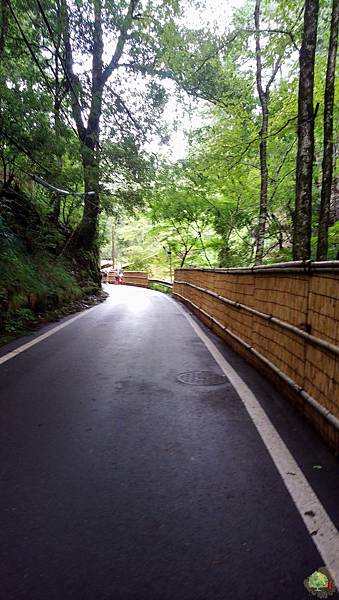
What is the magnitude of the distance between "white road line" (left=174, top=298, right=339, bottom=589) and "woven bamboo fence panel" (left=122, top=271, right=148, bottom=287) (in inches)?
1217

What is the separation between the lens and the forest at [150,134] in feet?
27.8

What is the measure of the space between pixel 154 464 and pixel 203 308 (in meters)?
8.93

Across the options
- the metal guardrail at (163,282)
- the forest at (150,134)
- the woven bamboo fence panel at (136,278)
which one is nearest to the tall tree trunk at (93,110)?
the forest at (150,134)

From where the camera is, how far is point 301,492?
2.57 metres

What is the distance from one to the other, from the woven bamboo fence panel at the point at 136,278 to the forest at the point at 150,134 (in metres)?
13.5

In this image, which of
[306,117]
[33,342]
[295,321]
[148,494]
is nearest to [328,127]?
[306,117]

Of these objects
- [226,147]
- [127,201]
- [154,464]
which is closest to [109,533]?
[154,464]

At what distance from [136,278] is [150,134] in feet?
73.2

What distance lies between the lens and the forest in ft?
27.8

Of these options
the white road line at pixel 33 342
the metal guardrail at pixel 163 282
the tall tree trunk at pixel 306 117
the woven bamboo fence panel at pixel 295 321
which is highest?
the tall tree trunk at pixel 306 117

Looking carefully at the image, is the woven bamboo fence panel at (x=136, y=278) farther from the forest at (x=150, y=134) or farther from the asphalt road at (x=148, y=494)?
the asphalt road at (x=148, y=494)

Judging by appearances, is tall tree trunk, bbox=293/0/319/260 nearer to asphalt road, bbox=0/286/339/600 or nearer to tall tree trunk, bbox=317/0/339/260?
tall tree trunk, bbox=317/0/339/260

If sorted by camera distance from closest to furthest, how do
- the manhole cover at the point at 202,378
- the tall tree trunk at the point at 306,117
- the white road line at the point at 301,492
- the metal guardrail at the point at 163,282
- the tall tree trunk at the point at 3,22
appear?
1. the white road line at the point at 301,492
2. the manhole cover at the point at 202,378
3. the tall tree trunk at the point at 306,117
4. the tall tree trunk at the point at 3,22
5. the metal guardrail at the point at 163,282

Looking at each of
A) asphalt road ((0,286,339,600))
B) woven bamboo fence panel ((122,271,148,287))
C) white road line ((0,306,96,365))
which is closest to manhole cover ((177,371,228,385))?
asphalt road ((0,286,339,600))
